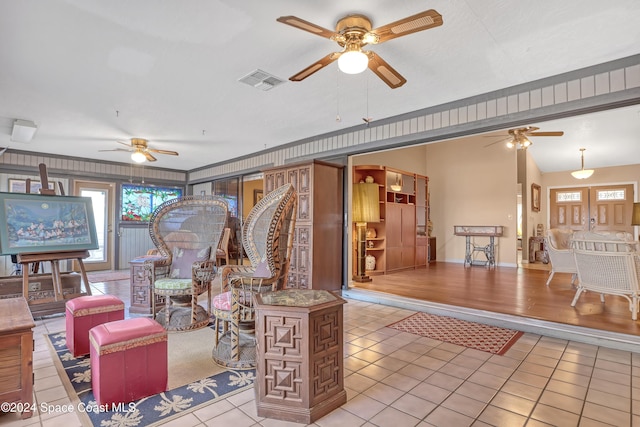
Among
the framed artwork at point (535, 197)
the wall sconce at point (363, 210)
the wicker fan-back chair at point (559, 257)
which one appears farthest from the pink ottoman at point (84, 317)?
the framed artwork at point (535, 197)

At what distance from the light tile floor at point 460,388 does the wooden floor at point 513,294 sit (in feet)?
1.71

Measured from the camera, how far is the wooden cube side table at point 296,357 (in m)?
1.92

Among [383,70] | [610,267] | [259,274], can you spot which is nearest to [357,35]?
[383,70]

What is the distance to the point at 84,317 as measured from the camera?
2902mm

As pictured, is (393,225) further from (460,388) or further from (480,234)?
(460,388)

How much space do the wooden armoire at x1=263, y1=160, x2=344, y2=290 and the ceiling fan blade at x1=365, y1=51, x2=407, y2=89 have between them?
2349mm

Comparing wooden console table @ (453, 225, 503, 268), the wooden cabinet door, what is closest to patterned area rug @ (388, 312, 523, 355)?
the wooden cabinet door

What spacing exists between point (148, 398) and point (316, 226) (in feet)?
10.4

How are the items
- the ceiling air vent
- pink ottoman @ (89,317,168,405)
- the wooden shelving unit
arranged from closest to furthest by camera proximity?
pink ottoman @ (89,317,168,405) → the ceiling air vent → the wooden shelving unit

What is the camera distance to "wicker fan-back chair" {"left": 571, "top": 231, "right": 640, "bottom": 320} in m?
3.56

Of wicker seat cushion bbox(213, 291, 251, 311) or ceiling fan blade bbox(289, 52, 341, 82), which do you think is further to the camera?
wicker seat cushion bbox(213, 291, 251, 311)

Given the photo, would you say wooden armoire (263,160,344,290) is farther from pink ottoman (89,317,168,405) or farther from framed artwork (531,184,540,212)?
framed artwork (531,184,540,212)

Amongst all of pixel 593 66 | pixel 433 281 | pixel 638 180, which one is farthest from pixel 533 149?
pixel 593 66

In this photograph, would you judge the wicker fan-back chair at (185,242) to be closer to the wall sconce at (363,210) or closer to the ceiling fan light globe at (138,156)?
the ceiling fan light globe at (138,156)
